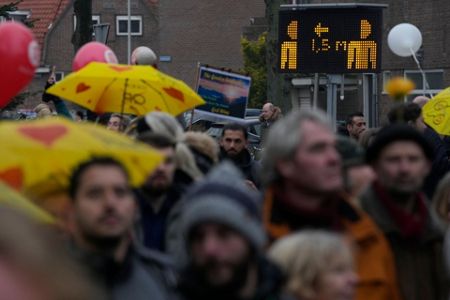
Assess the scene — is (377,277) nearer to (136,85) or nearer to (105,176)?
(105,176)

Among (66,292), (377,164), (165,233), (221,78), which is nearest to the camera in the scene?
(66,292)

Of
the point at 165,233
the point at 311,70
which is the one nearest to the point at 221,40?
the point at 311,70

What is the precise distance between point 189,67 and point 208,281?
201 feet

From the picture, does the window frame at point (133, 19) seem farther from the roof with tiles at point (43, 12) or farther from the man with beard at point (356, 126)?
the man with beard at point (356, 126)

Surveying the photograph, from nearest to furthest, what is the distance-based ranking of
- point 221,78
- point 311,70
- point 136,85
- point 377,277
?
1. point 377,277
2. point 136,85
3. point 221,78
4. point 311,70

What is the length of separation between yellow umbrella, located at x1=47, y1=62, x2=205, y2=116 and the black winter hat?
4352 mm

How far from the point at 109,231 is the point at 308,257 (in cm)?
67

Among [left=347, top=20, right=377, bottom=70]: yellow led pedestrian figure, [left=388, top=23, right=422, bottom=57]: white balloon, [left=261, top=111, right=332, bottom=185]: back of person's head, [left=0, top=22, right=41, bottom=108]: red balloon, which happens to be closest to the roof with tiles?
[left=388, top=23, right=422, bottom=57]: white balloon

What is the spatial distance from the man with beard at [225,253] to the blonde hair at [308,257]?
0.09m

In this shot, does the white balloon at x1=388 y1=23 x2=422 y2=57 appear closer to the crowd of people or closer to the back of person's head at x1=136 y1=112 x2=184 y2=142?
the back of person's head at x1=136 y1=112 x2=184 y2=142

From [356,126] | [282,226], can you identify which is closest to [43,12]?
[356,126]

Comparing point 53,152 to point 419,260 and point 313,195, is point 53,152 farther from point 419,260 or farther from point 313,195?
point 419,260

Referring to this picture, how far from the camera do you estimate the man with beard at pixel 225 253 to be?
3736 millimetres

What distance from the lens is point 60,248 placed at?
1.77m
